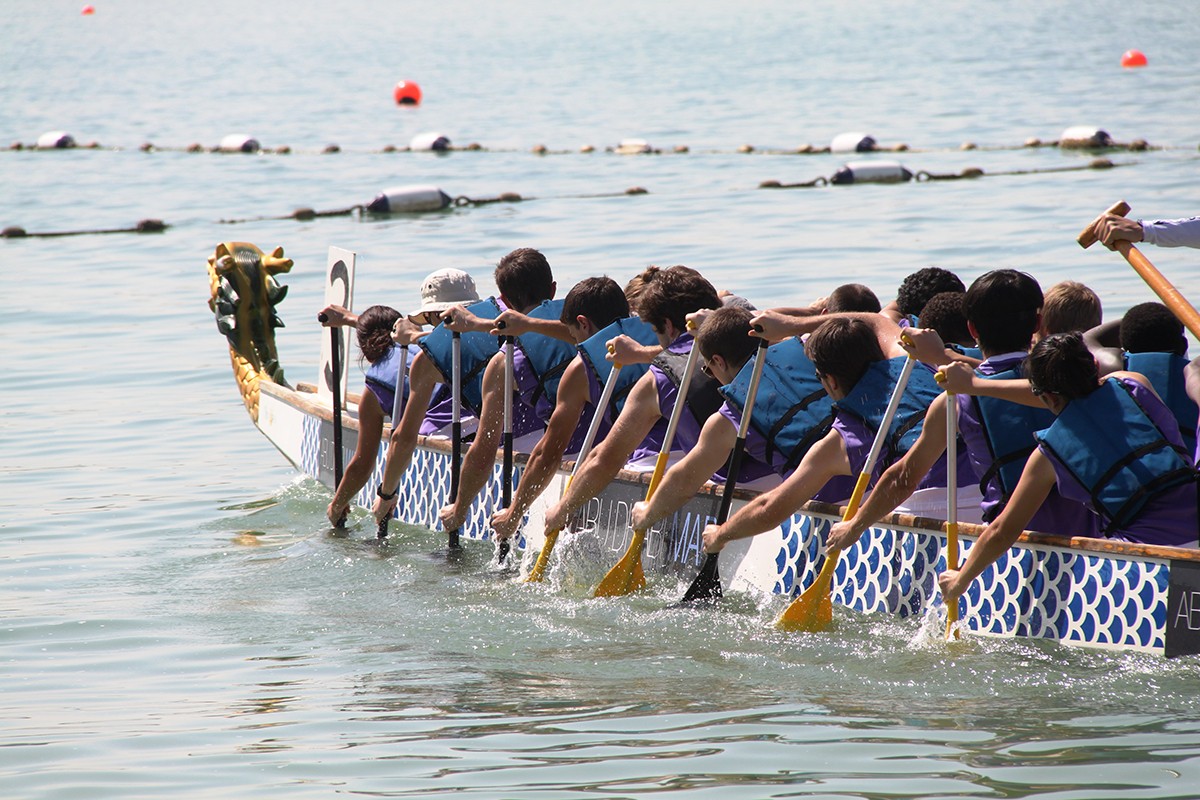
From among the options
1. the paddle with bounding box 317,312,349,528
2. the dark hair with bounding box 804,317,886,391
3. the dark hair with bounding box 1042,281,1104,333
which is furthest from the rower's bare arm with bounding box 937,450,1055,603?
the paddle with bounding box 317,312,349,528

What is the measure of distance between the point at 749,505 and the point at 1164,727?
6.90 ft

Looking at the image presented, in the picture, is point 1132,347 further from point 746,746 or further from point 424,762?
point 424,762

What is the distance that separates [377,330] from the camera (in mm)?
9438

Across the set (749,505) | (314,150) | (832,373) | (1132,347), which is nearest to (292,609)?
(749,505)

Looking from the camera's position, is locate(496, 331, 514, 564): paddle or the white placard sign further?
the white placard sign

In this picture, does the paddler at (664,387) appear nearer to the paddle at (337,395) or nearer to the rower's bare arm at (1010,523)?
the rower's bare arm at (1010,523)

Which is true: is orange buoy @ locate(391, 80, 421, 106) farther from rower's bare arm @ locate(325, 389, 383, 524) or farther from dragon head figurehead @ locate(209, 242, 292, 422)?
rower's bare arm @ locate(325, 389, 383, 524)

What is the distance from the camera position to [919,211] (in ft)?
70.8

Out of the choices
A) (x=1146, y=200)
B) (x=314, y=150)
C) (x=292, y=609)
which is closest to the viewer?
(x=292, y=609)

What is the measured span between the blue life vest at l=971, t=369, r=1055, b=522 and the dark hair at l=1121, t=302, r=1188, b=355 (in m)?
0.90

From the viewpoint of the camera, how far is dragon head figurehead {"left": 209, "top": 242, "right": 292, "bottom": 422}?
38.8 feet

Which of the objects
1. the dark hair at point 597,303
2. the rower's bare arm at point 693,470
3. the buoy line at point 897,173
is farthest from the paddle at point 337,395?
the buoy line at point 897,173

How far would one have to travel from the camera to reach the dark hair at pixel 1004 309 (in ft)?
19.7

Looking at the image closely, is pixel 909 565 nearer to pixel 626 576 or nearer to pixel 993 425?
pixel 993 425
